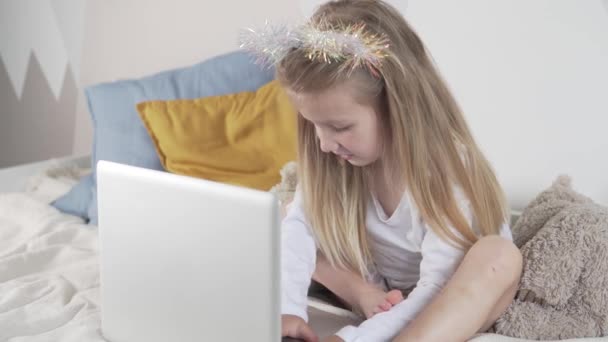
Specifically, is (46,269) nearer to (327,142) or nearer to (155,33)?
(327,142)

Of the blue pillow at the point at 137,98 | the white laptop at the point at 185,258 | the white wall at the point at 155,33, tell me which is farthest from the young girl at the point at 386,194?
the white wall at the point at 155,33

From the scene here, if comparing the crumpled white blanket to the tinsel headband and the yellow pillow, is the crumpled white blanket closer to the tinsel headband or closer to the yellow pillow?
the yellow pillow

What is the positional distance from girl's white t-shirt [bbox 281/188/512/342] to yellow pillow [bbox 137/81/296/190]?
378 mm

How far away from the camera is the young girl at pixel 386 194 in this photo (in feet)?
3.52

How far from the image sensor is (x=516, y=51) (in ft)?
5.33

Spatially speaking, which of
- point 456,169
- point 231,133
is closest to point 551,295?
point 456,169

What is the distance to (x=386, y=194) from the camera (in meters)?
1.30

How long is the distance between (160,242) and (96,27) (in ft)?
5.29

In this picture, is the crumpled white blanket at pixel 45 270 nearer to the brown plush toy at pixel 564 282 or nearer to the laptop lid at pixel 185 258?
the laptop lid at pixel 185 258

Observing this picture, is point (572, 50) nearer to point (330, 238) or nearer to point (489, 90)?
point (489, 90)

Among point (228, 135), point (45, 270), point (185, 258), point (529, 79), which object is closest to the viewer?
point (185, 258)

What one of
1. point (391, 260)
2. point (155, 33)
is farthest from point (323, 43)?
A: point (155, 33)

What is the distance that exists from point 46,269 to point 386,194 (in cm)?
68

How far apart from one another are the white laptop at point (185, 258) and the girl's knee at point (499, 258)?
37 centimetres
